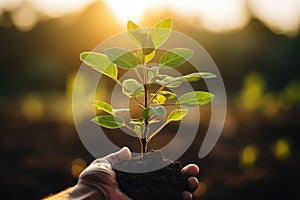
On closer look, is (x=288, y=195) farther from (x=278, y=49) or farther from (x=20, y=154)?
(x=278, y=49)

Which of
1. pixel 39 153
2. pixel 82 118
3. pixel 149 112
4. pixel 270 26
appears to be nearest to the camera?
pixel 149 112

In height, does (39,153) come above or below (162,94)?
below

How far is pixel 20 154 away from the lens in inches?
194

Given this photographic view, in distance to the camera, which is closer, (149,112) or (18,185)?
(149,112)

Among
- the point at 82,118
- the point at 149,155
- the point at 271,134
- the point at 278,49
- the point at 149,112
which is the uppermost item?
the point at 149,112

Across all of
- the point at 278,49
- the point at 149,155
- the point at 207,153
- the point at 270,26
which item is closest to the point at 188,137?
the point at 207,153

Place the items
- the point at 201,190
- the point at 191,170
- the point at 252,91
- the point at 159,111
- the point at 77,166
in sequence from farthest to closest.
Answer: the point at 252,91
the point at 77,166
the point at 201,190
the point at 191,170
the point at 159,111

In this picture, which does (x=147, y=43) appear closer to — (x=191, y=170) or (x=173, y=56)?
(x=173, y=56)

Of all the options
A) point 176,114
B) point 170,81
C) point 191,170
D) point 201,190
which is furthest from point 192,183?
point 201,190

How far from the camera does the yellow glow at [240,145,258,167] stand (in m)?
A: 4.57

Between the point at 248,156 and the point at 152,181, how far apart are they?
Answer: 11.5 ft

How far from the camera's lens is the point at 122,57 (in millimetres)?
1234

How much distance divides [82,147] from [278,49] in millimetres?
8466

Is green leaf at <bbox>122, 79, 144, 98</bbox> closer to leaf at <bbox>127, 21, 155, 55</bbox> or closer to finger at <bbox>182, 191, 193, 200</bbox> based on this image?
leaf at <bbox>127, 21, 155, 55</bbox>
